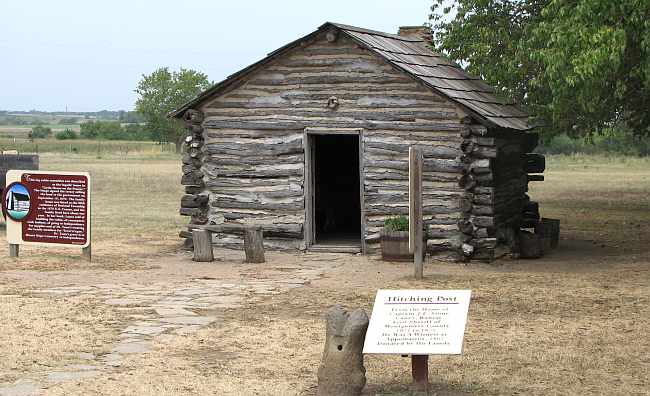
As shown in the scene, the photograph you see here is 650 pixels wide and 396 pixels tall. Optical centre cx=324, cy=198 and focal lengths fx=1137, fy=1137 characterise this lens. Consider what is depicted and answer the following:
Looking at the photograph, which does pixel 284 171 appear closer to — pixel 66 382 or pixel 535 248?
pixel 535 248

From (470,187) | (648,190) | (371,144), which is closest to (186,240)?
(371,144)

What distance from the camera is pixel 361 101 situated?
17.5m

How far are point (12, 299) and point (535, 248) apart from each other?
887cm

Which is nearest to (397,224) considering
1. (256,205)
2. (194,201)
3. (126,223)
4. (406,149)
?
(406,149)

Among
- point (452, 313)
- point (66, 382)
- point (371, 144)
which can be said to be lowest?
point (66, 382)

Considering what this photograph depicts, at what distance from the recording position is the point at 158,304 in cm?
1223

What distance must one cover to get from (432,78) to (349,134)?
1564 mm

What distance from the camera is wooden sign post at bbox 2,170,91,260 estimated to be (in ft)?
53.1

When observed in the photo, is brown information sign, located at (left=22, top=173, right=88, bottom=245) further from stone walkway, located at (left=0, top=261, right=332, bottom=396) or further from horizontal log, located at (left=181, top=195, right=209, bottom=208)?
stone walkway, located at (left=0, top=261, right=332, bottom=396)

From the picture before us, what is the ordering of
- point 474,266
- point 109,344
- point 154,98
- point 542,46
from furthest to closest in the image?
point 154,98, point 542,46, point 474,266, point 109,344

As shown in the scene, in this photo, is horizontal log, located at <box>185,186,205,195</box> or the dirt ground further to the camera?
horizontal log, located at <box>185,186,205,195</box>

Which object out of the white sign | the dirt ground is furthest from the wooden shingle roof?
the white sign

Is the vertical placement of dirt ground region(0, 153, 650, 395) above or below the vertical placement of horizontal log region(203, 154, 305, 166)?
below

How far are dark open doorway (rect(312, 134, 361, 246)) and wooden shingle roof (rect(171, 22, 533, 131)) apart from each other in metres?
2.77
